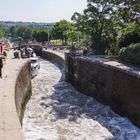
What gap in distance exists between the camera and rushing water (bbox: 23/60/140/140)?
A: 17.9m

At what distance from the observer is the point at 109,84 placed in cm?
2342

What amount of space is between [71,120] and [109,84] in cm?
421

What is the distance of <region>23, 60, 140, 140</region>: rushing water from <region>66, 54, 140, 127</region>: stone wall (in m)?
0.48

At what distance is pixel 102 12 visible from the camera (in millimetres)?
34344

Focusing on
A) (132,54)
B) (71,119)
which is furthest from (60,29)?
(71,119)

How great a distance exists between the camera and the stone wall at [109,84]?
19703 mm

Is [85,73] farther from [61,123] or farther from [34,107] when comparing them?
[61,123]

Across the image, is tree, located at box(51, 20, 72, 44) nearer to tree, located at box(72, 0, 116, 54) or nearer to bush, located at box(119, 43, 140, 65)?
tree, located at box(72, 0, 116, 54)

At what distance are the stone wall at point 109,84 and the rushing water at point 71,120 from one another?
479mm

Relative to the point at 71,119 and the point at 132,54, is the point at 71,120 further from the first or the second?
the point at 132,54

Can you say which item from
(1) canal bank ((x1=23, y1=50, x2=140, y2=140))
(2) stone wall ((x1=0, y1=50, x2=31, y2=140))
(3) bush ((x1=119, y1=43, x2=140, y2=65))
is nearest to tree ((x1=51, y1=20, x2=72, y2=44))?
(1) canal bank ((x1=23, y1=50, x2=140, y2=140))

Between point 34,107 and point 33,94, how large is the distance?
4.65 m

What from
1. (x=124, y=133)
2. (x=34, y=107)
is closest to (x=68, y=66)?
(x=34, y=107)

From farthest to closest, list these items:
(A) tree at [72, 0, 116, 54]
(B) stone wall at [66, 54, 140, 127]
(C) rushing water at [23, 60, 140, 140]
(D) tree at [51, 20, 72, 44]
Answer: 1. (D) tree at [51, 20, 72, 44]
2. (A) tree at [72, 0, 116, 54]
3. (B) stone wall at [66, 54, 140, 127]
4. (C) rushing water at [23, 60, 140, 140]
